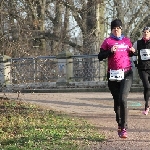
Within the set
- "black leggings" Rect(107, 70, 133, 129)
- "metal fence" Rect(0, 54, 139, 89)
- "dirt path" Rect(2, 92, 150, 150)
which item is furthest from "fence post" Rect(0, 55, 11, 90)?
"metal fence" Rect(0, 54, 139, 89)

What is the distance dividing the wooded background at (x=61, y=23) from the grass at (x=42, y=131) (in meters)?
1.91

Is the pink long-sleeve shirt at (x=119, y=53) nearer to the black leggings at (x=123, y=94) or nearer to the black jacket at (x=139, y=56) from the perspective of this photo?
the black leggings at (x=123, y=94)

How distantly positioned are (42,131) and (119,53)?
6.07 feet

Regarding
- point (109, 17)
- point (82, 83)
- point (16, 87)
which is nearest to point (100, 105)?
point (16, 87)

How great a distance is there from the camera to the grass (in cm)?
616

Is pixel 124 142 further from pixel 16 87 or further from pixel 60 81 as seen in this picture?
pixel 60 81

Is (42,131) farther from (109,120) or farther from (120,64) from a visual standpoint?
(109,120)

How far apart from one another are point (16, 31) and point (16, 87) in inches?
A: 67.4

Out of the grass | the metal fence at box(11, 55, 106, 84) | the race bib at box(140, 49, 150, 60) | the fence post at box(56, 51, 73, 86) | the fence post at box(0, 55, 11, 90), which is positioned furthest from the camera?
the fence post at box(56, 51, 73, 86)

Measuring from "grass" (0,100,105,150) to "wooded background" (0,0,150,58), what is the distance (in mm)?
1908

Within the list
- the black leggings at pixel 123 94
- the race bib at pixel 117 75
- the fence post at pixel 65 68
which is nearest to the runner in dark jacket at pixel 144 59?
the black leggings at pixel 123 94

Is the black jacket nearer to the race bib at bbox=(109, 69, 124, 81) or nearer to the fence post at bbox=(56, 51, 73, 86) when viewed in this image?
the race bib at bbox=(109, 69, 124, 81)

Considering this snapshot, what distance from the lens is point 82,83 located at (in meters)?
18.7

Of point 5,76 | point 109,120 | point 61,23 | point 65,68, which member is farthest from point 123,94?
point 61,23
